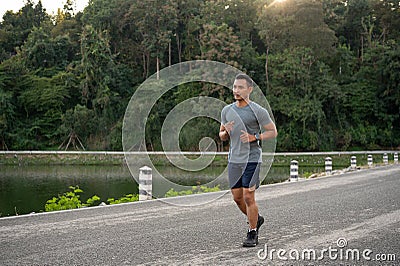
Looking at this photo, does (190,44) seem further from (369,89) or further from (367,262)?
(367,262)

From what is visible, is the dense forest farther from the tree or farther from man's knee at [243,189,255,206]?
man's knee at [243,189,255,206]

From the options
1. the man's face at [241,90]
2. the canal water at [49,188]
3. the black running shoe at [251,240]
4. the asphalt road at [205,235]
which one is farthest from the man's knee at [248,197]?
the canal water at [49,188]

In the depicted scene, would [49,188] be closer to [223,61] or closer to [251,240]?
[251,240]

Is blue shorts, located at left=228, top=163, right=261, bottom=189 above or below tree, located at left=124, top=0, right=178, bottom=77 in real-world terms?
below

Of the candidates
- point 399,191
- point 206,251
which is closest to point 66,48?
point 399,191

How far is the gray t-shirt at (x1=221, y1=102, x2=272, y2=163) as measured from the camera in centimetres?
559

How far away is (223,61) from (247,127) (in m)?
41.2

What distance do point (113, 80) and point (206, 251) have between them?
47.6 m

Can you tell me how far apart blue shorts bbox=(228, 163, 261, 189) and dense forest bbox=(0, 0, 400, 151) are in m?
35.9

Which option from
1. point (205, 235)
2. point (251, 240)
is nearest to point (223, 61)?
point (205, 235)

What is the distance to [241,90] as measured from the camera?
223 inches

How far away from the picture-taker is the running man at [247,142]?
5594 millimetres

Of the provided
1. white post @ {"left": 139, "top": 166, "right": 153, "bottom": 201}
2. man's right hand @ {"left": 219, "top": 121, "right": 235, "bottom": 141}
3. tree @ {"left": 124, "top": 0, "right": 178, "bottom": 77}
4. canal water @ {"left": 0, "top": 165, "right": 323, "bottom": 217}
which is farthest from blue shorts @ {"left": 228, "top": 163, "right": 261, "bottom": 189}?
tree @ {"left": 124, "top": 0, "right": 178, "bottom": 77}

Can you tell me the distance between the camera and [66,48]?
5803 centimetres
